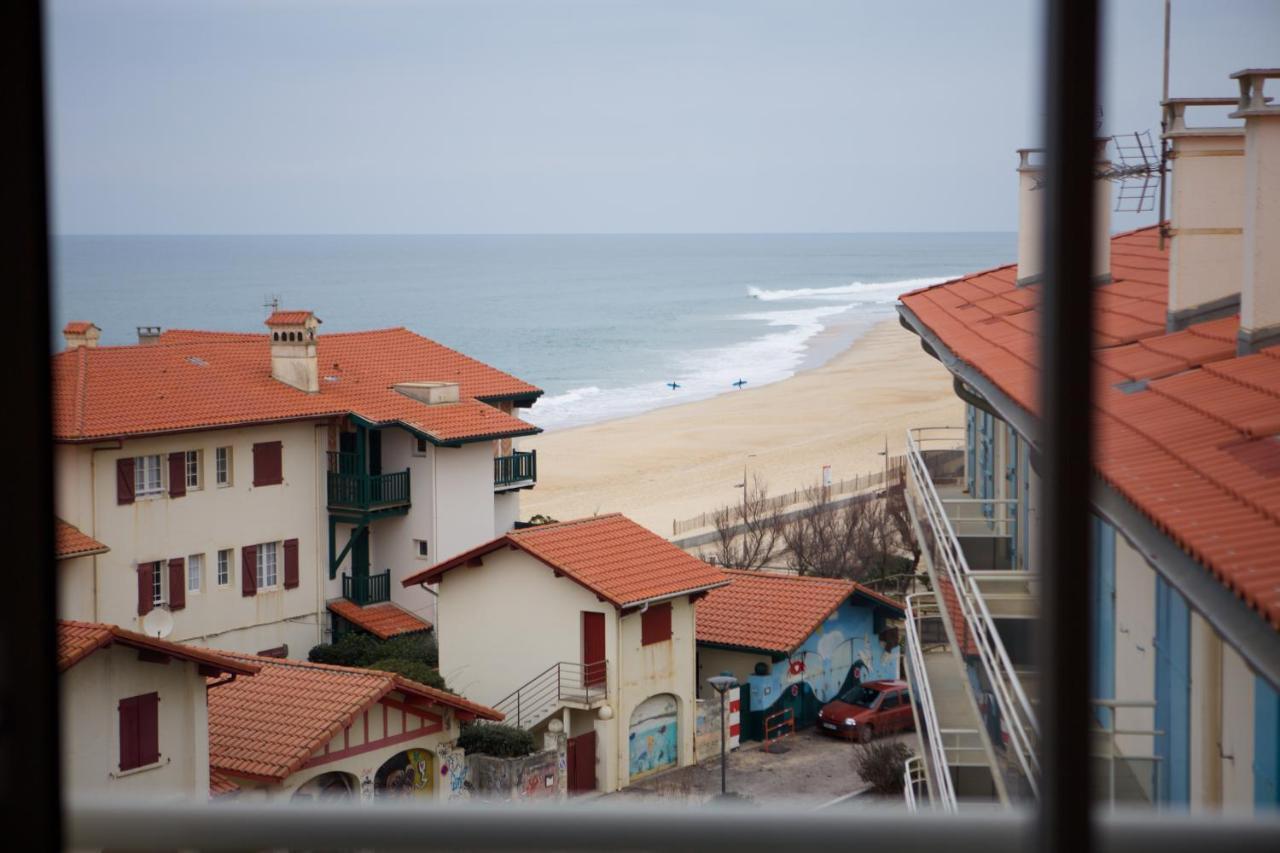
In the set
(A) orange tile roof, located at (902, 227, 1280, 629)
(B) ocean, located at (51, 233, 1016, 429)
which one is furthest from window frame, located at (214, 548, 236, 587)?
(B) ocean, located at (51, 233, 1016, 429)

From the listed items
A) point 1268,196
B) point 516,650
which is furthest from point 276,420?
point 1268,196

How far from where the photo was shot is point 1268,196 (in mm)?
7973

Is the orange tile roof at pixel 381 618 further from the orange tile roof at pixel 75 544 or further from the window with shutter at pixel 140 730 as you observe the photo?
the window with shutter at pixel 140 730

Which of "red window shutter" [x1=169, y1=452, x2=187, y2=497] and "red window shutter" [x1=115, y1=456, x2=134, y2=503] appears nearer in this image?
"red window shutter" [x1=115, y1=456, x2=134, y2=503]

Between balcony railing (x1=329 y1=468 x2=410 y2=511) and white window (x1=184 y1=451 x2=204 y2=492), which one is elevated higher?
white window (x1=184 y1=451 x2=204 y2=492)

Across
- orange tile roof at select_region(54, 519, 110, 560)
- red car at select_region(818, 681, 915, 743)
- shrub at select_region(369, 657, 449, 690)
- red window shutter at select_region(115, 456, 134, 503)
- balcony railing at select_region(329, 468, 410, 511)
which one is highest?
red window shutter at select_region(115, 456, 134, 503)

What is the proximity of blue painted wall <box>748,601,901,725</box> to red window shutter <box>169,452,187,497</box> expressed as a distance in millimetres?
11825

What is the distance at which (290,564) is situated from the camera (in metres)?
29.3

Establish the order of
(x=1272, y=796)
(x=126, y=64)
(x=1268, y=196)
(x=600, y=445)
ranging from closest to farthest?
(x=1272, y=796) → (x=1268, y=196) → (x=600, y=445) → (x=126, y=64)

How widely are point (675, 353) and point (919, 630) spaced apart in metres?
93.9

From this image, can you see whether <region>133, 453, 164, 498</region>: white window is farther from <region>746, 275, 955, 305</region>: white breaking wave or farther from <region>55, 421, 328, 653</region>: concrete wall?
<region>746, 275, 955, 305</region>: white breaking wave

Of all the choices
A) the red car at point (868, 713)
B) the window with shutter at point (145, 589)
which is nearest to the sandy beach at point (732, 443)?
the red car at point (868, 713)

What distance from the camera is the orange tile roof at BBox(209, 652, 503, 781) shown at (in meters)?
16.2

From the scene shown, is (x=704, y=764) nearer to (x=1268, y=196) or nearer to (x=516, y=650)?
(x=516, y=650)
